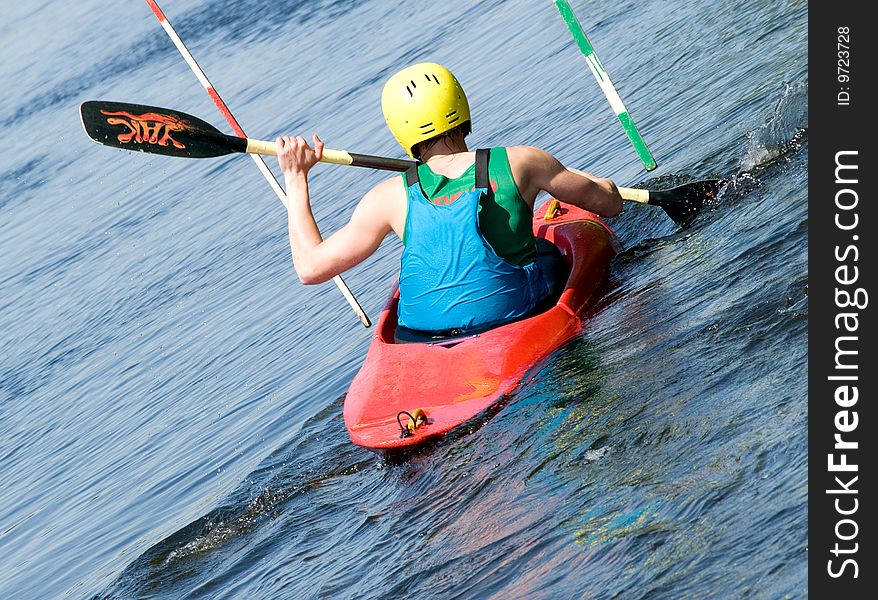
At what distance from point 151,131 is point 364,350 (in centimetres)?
265

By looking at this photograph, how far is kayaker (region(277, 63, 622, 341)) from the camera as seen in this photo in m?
6.19

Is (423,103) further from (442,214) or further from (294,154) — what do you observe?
(294,154)

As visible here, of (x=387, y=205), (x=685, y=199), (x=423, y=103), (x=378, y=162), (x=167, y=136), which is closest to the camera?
(x=423, y=103)

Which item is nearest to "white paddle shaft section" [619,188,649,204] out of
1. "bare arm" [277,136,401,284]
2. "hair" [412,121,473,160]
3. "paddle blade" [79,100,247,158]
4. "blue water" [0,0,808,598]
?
"blue water" [0,0,808,598]

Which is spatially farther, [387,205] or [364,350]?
[364,350]

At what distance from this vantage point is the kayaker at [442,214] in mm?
6191

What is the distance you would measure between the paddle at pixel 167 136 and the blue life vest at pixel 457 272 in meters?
0.67

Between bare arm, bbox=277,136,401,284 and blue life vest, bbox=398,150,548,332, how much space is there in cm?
16

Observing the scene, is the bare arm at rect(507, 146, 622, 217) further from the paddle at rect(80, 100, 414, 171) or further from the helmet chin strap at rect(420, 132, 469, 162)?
the paddle at rect(80, 100, 414, 171)

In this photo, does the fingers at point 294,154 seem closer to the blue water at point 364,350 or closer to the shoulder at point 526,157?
the shoulder at point 526,157

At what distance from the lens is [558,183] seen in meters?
6.63

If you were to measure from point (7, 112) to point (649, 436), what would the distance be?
20.3 meters
